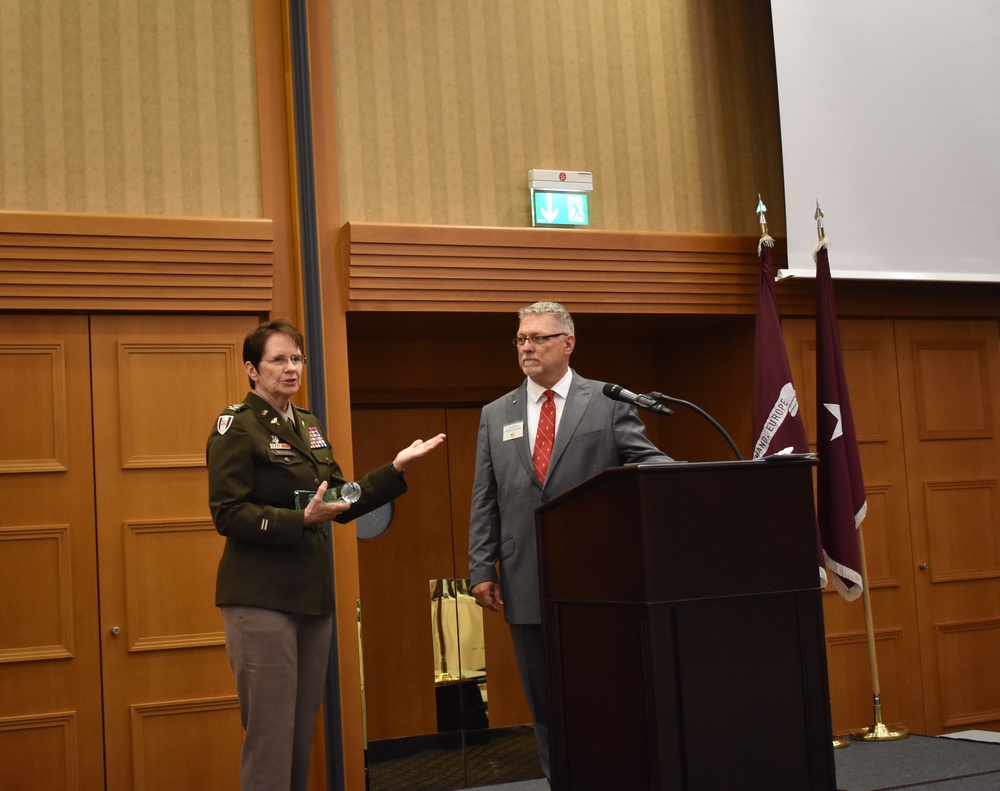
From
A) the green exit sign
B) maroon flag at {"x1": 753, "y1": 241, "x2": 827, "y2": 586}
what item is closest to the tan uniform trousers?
the green exit sign

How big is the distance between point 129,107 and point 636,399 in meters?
2.83

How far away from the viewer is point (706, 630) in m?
2.42

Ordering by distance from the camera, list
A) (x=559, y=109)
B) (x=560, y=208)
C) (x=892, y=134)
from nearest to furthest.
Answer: (x=560, y=208) < (x=559, y=109) < (x=892, y=134)

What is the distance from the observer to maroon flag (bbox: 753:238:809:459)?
5098 mm

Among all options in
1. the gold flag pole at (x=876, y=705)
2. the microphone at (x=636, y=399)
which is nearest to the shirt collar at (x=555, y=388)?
the microphone at (x=636, y=399)

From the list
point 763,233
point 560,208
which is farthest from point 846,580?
point 560,208

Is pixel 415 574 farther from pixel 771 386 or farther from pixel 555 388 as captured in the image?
pixel 555 388

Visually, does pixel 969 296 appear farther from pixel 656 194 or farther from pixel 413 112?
pixel 413 112

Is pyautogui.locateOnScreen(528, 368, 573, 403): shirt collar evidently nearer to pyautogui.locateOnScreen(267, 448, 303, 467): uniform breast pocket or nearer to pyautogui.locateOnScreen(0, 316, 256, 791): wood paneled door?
pyautogui.locateOnScreen(267, 448, 303, 467): uniform breast pocket

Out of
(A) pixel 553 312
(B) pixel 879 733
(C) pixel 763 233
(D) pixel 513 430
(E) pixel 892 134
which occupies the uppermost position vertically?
(E) pixel 892 134

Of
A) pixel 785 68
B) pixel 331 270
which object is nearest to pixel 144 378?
pixel 331 270

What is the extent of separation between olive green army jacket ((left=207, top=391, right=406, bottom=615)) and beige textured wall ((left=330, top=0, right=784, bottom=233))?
1.89 m

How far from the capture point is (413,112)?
502 cm

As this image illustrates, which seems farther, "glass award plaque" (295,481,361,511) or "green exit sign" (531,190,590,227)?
"green exit sign" (531,190,590,227)
